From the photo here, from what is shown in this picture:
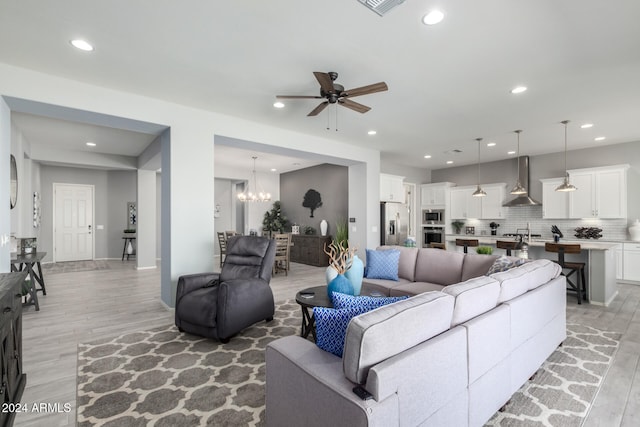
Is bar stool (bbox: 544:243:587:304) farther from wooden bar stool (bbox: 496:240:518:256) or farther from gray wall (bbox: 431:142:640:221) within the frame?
gray wall (bbox: 431:142:640:221)

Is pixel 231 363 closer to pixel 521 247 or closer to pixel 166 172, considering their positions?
pixel 166 172

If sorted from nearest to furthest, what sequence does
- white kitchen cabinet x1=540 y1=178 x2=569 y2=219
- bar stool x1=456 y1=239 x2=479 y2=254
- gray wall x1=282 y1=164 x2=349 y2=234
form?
bar stool x1=456 y1=239 x2=479 y2=254, white kitchen cabinet x1=540 y1=178 x2=569 y2=219, gray wall x1=282 y1=164 x2=349 y2=234

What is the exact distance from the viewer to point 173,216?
165 inches

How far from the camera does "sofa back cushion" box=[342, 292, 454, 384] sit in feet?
4.17

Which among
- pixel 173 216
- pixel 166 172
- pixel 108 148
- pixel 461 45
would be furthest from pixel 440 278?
pixel 108 148

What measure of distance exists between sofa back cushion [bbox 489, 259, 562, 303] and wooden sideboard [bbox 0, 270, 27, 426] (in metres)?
2.97

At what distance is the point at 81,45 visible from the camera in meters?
2.82

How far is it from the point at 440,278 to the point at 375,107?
2.43m

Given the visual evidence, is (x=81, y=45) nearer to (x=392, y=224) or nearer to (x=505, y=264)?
(x=505, y=264)

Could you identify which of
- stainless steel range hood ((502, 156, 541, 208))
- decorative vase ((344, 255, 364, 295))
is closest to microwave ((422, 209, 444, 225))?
stainless steel range hood ((502, 156, 541, 208))

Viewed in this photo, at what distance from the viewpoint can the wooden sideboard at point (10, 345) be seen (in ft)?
5.64

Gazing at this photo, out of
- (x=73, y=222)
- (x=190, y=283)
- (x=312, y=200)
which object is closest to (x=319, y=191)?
(x=312, y=200)

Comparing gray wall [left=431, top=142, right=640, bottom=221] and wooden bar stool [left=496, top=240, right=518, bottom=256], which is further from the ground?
gray wall [left=431, top=142, right=640, bottom=221]

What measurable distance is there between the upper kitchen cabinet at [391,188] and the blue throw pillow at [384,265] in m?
3.70
